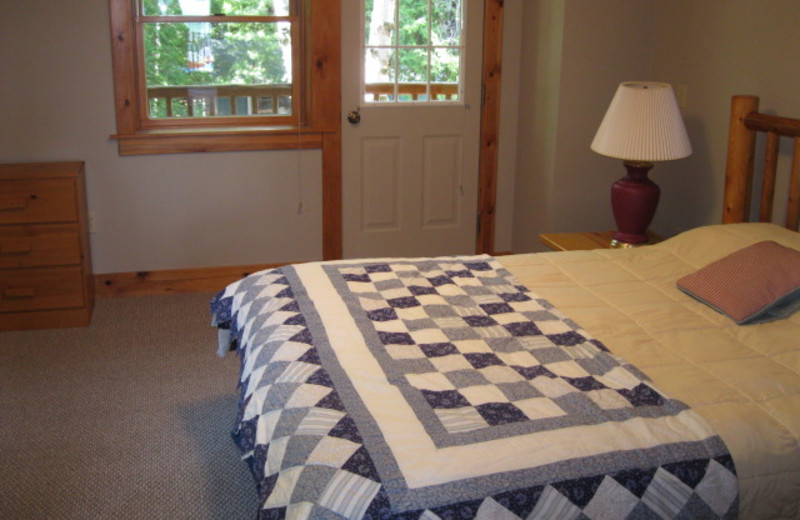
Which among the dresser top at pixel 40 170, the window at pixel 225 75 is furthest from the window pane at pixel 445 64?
the dresser top at pixel 40 170

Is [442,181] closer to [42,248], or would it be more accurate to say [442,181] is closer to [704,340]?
[42,248]

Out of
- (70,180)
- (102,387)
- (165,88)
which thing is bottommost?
(102,387)

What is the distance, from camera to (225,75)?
441cm

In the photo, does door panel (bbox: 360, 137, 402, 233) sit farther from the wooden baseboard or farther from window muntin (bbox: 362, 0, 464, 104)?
the wooden baseboard

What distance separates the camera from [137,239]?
437cm

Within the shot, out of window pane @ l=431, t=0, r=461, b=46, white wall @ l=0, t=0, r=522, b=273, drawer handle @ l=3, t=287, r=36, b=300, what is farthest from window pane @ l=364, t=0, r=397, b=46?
drawer handle @ l=3, t=287, r=36, b=300

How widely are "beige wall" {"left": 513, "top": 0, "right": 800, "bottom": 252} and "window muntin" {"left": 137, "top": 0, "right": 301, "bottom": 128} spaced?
128 cm

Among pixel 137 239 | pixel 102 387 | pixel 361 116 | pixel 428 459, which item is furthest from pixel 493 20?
pixel 428 459

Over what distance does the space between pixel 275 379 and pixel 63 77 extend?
2597 mm

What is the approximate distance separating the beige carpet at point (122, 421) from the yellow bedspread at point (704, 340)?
122 centimetres

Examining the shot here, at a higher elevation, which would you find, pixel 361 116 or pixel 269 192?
pixel 361 116

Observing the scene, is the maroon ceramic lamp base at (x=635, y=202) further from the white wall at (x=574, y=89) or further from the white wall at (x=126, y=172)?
the white wall at (x=126, y=172)

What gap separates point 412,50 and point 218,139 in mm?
1115

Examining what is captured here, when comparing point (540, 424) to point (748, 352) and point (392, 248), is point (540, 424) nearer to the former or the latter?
point (748, 352)
